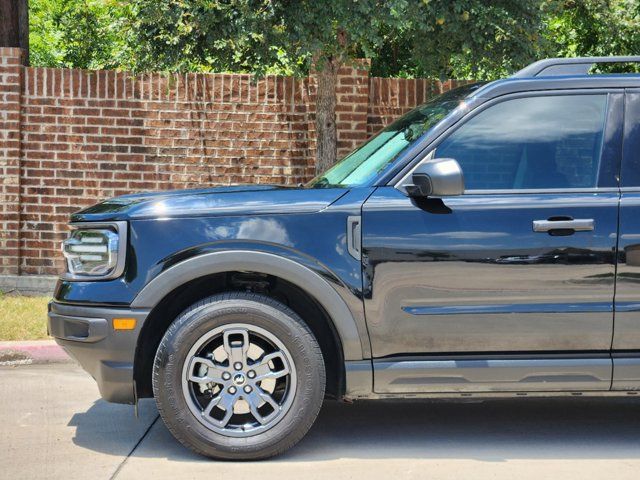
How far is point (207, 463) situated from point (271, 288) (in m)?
0.92

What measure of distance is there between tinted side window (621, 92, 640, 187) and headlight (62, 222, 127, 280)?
248 centimetres

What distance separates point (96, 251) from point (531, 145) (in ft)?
7.28

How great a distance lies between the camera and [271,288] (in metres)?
5.31

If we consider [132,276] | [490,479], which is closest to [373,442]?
[490,479]

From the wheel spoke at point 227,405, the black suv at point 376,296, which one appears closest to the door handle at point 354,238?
the black suv at point 376,296

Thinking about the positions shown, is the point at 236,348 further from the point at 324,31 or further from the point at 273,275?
the point at 324,31

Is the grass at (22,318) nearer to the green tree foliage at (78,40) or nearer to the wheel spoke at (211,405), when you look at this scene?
the wheel spoke at (211,405)

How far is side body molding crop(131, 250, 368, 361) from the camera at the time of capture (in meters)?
4.98

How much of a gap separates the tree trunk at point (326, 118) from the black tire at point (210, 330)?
215 inches

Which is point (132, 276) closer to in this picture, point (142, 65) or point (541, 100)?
point (541, 100)

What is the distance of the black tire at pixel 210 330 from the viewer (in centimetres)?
500

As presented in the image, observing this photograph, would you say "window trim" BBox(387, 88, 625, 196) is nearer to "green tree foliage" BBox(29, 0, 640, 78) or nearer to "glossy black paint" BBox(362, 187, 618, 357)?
"glossy black paint" BBox(362, 187, 618, 357)

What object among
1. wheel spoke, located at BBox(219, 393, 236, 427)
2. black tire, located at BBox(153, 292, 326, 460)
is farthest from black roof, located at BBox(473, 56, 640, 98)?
wheel spoke, located at BBox(219, 393, 236, 427)

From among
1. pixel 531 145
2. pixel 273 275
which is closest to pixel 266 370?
pixel 273 275
